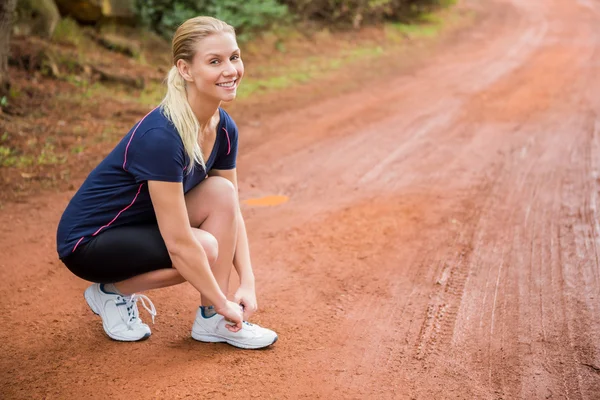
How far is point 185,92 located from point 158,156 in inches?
14.5

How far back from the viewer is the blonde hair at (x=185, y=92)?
108 inches

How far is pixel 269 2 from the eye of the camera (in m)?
9.69

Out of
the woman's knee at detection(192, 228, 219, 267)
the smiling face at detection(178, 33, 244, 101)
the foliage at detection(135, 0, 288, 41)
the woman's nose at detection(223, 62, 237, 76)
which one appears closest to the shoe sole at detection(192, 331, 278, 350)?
the woman's knee at detection(192, 228, 219, 267)

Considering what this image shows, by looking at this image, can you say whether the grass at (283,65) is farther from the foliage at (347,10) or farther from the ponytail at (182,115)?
the ponytail at (182,115)

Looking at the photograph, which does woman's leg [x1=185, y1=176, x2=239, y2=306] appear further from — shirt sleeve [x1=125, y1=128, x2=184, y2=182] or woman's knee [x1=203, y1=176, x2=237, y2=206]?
shirt sleeve [x1=125, y1=128, x2=184, y2=182]

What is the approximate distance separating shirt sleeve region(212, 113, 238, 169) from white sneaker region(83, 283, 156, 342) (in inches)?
30.1

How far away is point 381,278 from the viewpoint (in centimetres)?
400

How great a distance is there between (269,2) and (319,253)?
6.36m

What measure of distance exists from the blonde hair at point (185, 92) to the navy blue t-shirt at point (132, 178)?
30 mm

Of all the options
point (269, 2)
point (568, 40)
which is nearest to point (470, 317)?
point (269, 2)

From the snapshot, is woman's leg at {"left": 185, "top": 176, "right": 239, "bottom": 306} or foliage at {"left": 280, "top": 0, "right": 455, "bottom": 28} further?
foliage at {"left": 280, "top": 0, "right": 455, "bottom": 28}

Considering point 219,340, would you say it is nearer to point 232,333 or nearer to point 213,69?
point 232,333

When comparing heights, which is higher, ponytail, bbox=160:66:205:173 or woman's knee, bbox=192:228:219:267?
ponytail, bbox=160:66:205:173

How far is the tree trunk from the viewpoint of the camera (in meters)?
6.40
